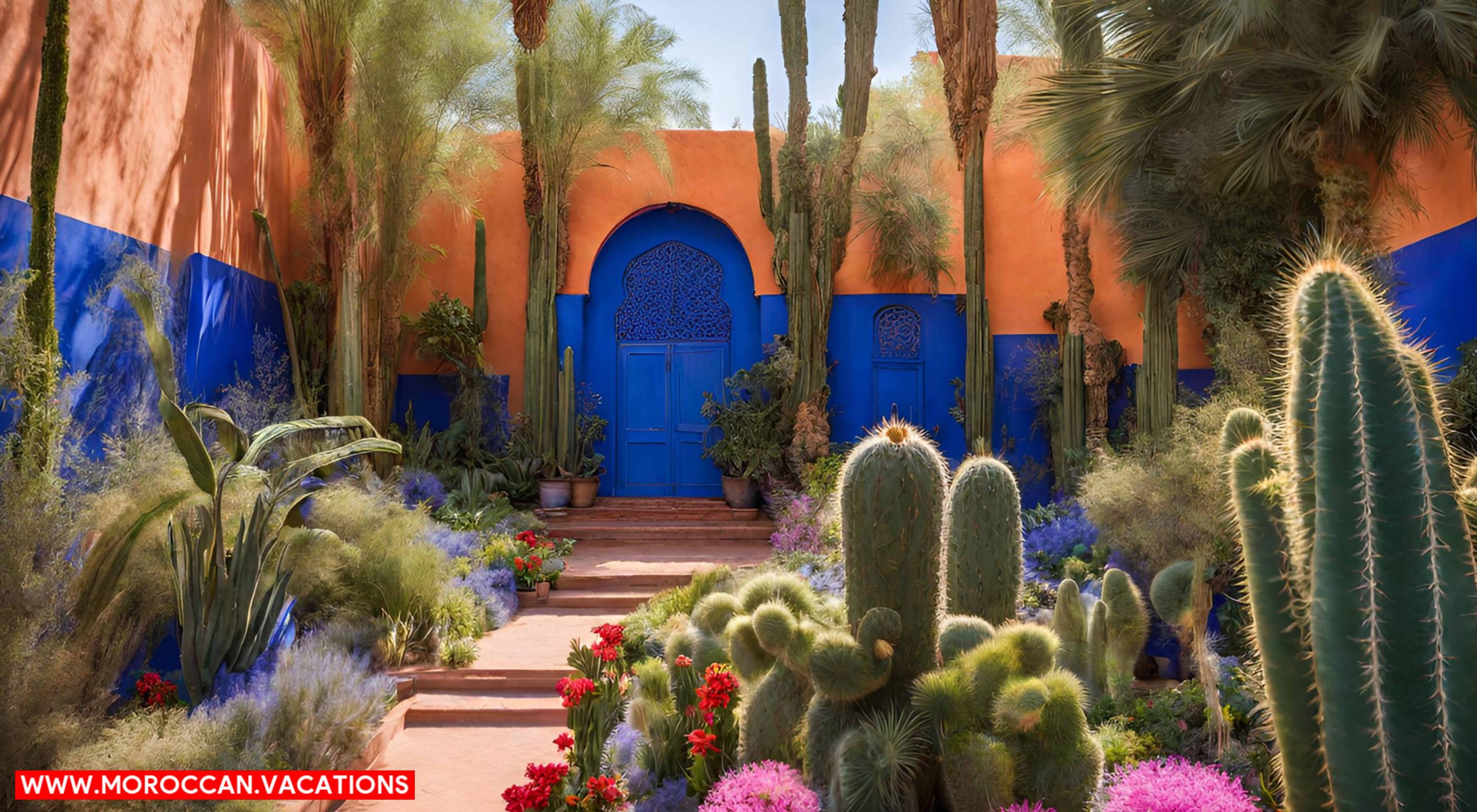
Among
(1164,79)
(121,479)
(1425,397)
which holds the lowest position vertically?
(121,479)

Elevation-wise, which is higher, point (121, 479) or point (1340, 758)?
point (121, 479)

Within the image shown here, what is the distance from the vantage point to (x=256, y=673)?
4.00m

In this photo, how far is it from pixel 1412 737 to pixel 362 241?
26.9 ft

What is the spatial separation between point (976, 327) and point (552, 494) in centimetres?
508

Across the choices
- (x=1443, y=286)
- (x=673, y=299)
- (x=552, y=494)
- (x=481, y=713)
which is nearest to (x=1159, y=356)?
(x=1443, y=286)

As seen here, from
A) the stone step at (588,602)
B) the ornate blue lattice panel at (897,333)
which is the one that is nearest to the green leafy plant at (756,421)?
the ornate blue lattice panel at (897,333)

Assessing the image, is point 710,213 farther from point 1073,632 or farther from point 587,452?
point 1073,632

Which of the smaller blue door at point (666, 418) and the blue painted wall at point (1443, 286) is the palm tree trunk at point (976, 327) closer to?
the smaller blue door at point (666, 418)

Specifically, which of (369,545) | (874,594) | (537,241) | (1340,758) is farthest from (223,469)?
(537,241)

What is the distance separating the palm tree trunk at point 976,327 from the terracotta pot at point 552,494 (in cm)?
461

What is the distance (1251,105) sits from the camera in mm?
6281

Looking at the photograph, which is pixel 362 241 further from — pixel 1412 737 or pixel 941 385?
pixel 1412 737

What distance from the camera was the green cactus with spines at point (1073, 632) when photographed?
11.2ft

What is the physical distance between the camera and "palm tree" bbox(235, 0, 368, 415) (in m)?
7.00
